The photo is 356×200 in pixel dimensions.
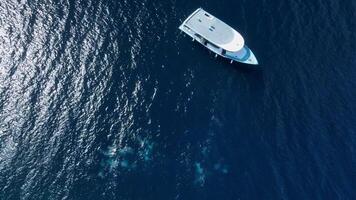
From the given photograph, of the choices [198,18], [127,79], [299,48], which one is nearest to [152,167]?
[127,79]

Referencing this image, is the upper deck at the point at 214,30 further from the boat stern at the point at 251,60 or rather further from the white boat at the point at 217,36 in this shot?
the boat stern at the point at 251,60

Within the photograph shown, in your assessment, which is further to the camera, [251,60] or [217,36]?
[217,36]

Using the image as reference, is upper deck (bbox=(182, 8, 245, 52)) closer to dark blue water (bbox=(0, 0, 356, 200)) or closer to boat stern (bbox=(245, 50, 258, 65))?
boat stern (bbox=(245, 50, 258, 65))

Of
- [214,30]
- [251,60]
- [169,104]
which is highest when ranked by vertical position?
[214,30]

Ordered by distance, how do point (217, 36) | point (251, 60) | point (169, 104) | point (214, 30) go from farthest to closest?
point (214, 30) < point (217, 36) < point (251, 60) < point (169, 104)

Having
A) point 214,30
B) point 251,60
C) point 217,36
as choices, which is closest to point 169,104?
point 217,36

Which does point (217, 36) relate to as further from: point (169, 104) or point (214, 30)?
point (169, 104)

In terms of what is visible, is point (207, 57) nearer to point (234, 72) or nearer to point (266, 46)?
point (234, 72)

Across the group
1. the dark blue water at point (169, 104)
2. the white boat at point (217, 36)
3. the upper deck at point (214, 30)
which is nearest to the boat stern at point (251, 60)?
the white boat at point (217, 36)
